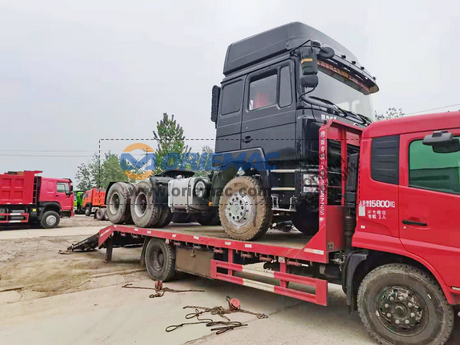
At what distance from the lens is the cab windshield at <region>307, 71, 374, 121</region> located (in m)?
4.83

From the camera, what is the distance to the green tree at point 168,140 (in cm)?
827

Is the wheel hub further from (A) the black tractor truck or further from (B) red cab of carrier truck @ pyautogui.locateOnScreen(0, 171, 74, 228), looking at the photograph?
(A) the black tractor truck

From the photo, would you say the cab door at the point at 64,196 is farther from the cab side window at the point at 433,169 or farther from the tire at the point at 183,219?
the cab side window at the point at 433,169

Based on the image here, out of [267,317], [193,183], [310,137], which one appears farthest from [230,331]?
[193,183]

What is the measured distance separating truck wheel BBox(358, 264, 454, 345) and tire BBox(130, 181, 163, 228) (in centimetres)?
450

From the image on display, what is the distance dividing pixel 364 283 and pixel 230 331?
161 cm

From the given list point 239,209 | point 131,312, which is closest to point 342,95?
point 239,209

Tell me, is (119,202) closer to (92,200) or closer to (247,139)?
(247,139)

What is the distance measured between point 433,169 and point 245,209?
2.44 meters

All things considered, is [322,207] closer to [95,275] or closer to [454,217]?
[454,217]

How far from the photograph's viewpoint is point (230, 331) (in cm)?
399

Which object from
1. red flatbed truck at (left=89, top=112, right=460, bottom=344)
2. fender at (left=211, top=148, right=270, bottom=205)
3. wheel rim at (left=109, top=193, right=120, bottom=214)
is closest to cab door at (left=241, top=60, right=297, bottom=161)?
fender at (left=211, top=148, right=270, bottom=205)

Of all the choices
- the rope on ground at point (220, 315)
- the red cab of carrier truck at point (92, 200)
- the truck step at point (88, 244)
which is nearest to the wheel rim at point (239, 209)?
the rope on ground at point (220, 315)

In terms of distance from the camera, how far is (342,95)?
5121 mm
